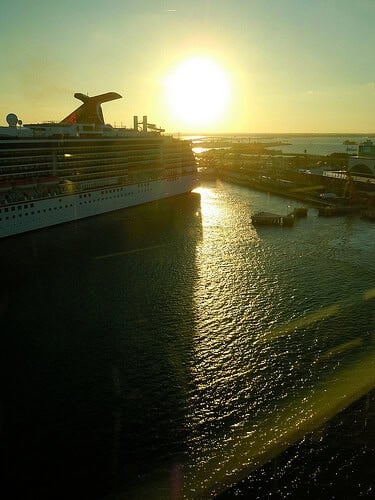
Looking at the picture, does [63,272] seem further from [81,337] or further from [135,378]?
[135,378]

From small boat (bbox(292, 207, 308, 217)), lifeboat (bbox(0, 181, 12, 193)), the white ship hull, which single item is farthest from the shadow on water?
small boat (bbox(292, 207, 308, 217))

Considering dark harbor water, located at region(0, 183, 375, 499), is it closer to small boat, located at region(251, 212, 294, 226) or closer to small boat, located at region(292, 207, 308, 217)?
small boat, located at region(251, 212, 294, 226)

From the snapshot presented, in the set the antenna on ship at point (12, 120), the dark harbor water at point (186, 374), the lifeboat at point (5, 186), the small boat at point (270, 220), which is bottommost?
the dark harbor water at point (186, 374)

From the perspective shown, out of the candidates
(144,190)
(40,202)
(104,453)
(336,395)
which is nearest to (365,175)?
(144,190)

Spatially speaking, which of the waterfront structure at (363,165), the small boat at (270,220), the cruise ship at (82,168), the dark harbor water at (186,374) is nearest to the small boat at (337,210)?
the small boat at (270,220)

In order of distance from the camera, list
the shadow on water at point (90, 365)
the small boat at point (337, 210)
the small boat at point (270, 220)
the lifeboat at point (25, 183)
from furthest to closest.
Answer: the small boat at point (337, 210) < the small boat at point (270, 220) < the lifeboat at point (25, 183) < the shadow on water at point (90, 365)

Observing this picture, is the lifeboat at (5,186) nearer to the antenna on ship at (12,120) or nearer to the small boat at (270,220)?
the antenna on ship at (12,120)

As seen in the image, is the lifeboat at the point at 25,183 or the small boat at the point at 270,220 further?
the small boat at the point at 270,220
